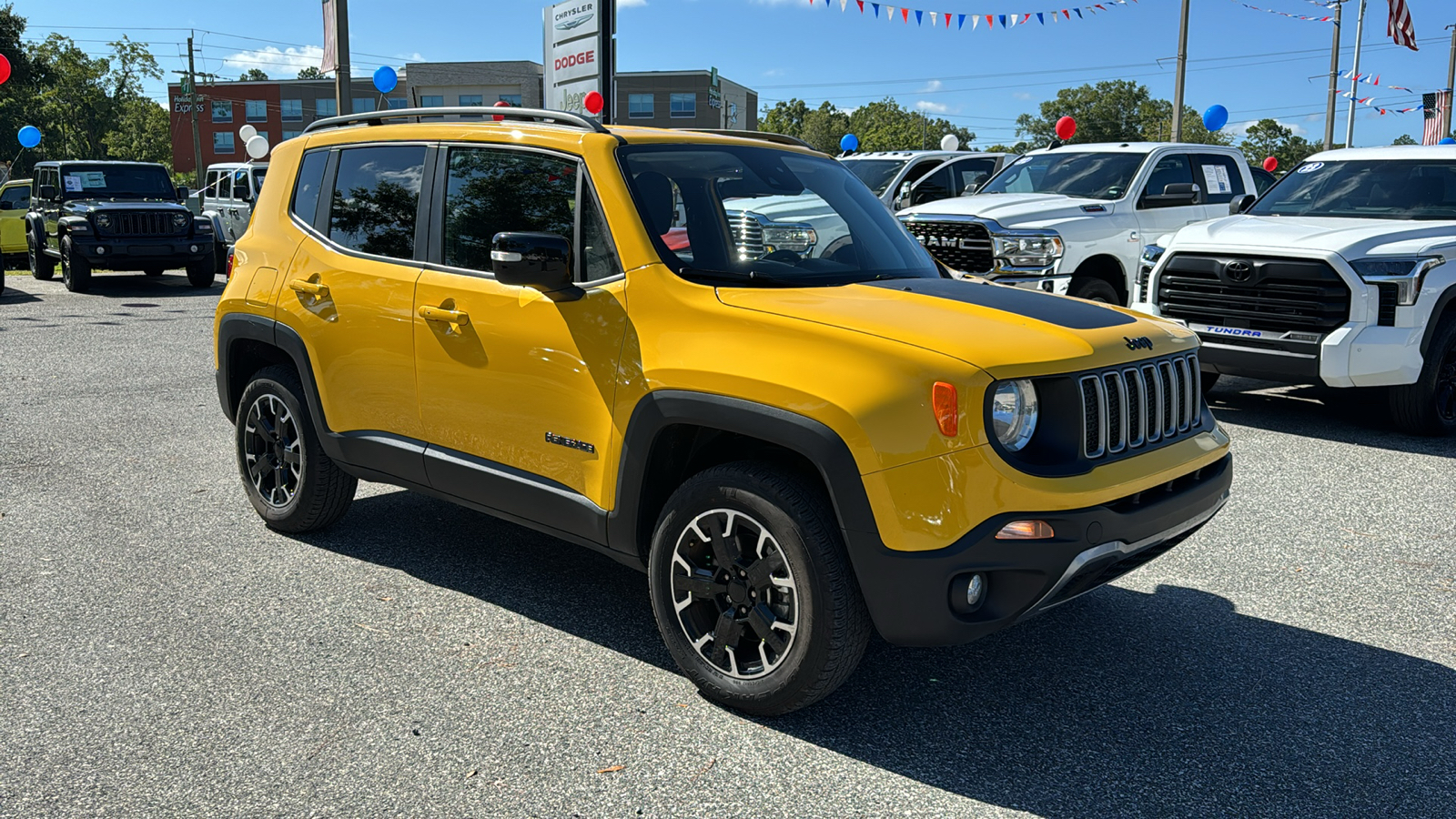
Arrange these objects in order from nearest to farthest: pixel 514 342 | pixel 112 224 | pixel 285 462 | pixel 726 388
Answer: pixel 726 388, pixel 514 342, pixel 285 462, pixel 112 224

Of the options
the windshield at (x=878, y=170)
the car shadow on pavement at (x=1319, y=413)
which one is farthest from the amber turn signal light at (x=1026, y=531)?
the windshield at (x=878, y=170)

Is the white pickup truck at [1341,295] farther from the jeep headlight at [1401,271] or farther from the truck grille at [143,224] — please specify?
the truck grille at [143,224]

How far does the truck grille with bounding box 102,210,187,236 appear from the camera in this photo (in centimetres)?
1717

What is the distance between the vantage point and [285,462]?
5324 millimetres

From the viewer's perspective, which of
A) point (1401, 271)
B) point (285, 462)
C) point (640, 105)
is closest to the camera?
point (285, 462)

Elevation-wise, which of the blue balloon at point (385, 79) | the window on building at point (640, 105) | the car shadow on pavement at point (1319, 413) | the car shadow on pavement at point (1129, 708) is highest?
the window on building at point (640, 105)

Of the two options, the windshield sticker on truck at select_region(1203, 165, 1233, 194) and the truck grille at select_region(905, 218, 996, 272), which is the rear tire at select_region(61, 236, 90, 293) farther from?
the windshield sticker on truck at select_region(1203, 165, 1233, 194)

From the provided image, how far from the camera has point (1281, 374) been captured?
7.75m

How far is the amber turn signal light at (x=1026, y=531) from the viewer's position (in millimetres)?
3123

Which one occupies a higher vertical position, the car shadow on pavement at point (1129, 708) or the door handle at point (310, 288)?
the door handle at point (310, 288)

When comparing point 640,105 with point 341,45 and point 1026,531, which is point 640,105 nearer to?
point 341,45

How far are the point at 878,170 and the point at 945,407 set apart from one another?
44.4ft

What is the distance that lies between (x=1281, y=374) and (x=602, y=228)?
5.71 metres

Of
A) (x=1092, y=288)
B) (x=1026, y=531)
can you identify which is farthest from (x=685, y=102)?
(x=1026, y=531)
